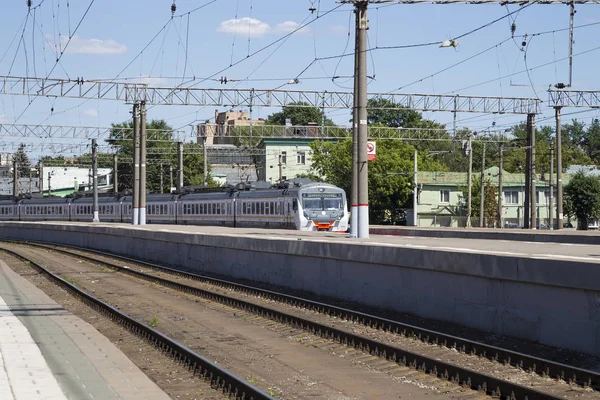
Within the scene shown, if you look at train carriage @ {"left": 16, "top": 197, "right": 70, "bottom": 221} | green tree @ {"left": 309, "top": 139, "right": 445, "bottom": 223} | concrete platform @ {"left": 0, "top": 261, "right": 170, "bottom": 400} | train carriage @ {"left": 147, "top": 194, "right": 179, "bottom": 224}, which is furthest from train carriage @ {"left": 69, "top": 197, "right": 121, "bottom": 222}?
concrete platform @ {"left": 0, "top": 261, "right": 170, "bottom": 400}

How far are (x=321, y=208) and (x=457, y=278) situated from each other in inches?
1141

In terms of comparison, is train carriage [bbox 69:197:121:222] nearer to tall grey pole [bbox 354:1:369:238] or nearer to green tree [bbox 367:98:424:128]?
tall grey pole [bbox 354:1:369:238]

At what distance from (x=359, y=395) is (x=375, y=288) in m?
8.50

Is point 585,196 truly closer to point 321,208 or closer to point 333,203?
point 333,203

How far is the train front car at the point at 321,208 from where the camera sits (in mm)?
42500

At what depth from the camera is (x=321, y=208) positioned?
143 feet

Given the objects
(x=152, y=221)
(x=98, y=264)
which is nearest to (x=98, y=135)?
(x=152, y=221)

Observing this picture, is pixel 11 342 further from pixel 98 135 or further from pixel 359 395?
pixel 98 135

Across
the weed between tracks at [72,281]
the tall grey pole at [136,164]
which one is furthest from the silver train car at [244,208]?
the weed between tracks at [72,281]

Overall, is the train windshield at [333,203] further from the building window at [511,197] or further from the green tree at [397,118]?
the green tree at [397,118]

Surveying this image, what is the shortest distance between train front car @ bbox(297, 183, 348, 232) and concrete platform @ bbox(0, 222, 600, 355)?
14.6m

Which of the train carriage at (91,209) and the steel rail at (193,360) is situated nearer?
the steel rail at (193,360)

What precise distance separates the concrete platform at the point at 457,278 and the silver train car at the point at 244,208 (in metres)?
15.1

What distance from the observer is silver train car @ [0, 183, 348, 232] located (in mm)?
42938
